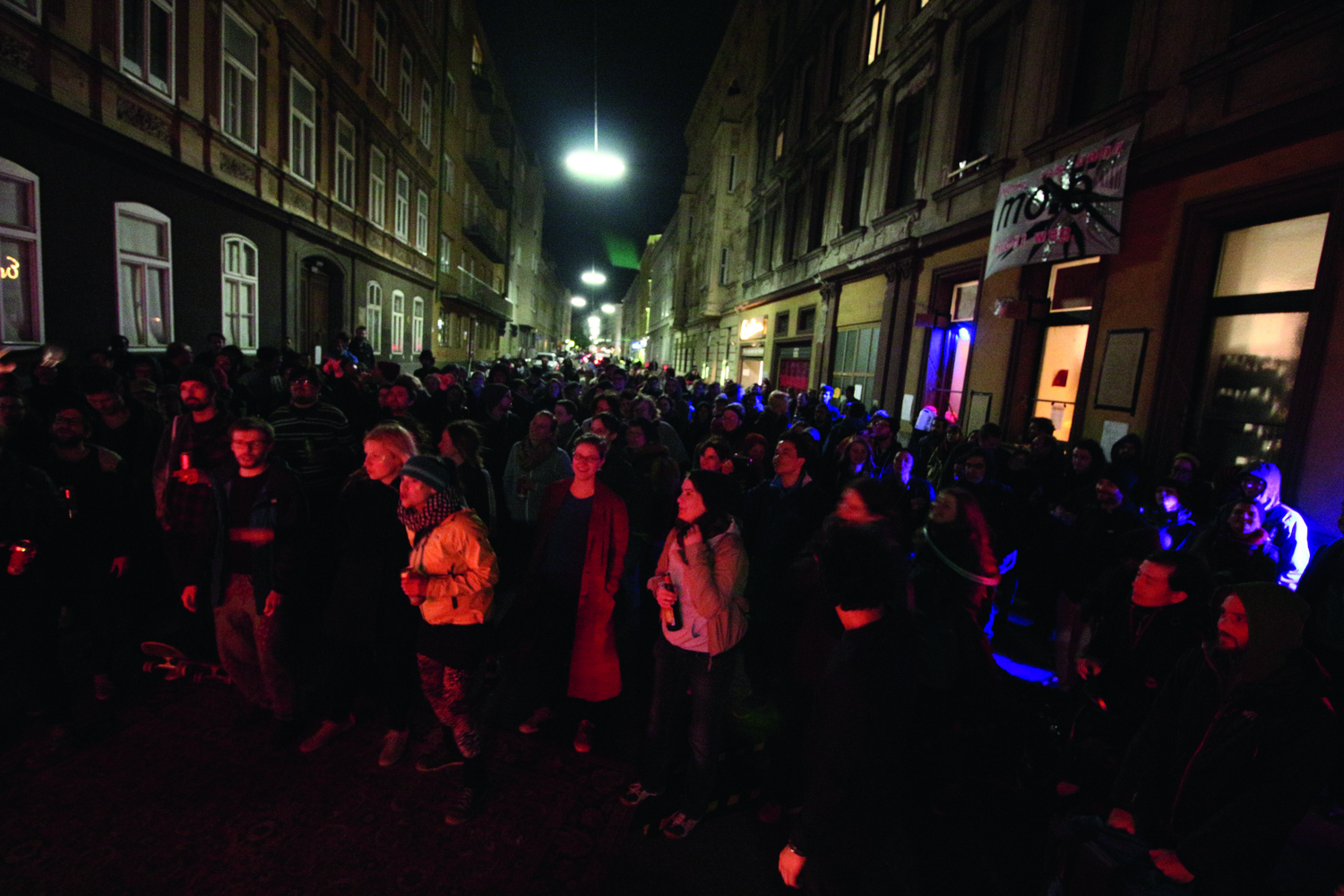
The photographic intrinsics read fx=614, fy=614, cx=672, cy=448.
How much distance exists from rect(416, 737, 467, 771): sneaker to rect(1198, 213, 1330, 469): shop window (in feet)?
23.9

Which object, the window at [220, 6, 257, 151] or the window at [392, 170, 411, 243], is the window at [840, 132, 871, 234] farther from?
the window at [392, 170, 411, 243]

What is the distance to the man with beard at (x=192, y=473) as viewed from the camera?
3.54 meters

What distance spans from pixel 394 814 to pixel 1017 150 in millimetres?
11197

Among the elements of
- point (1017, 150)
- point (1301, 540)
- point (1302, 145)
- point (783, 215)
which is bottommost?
point (1301, 540)

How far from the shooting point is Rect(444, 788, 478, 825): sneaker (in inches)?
120

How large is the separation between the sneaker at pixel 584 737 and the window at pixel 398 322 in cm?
1950

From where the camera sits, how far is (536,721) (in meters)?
3.94

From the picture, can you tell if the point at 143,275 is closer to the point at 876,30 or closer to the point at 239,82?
the point at 239,82

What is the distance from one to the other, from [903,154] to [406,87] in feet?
54.1

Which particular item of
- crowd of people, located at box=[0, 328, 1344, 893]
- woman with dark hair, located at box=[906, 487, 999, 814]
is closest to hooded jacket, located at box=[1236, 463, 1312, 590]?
crowd of people, located at box=[0, 328, 1344, 893]

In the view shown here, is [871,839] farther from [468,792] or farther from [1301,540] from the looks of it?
[1301,540]

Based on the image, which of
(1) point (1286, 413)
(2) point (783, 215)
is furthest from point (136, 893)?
(2) point (783, 215)

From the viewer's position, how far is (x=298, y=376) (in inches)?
187

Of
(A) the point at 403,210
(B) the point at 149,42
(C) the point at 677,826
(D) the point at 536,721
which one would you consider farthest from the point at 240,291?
(C) the point at 677,826
